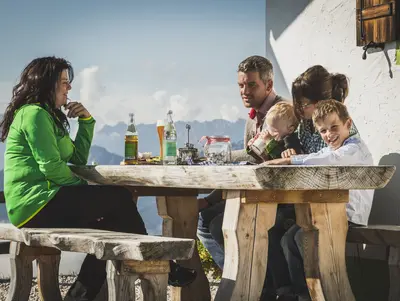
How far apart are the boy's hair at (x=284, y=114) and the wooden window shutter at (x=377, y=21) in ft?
1.99

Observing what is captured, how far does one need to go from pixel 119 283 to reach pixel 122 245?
26cm

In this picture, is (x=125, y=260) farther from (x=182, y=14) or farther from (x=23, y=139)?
(x=182, y=14)

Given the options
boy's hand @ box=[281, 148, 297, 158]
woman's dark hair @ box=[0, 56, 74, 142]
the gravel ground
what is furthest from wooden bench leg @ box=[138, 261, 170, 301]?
the gravel ground

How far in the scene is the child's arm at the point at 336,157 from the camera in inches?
190

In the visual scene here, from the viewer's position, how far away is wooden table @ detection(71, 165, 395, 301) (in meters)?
4.38

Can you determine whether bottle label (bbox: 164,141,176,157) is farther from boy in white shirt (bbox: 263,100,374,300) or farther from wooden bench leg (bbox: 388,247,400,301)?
wooden bench leg (bbox: 388,247,400,301)

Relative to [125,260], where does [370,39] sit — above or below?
above

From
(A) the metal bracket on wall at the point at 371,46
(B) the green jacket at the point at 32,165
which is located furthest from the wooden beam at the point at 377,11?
(B) the green jacket at the point at 32,165

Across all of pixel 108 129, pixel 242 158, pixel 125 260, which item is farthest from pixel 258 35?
pixel 125 260

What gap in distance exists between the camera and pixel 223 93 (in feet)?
42.1

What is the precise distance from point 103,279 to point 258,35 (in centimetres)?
704

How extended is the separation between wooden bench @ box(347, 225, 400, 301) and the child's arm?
456mm

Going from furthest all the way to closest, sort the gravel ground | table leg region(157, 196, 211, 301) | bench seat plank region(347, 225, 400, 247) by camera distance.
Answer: the gravel ground, table leg region(157, 196, 211, 301), bench seat plank region(347, 225, 400, 247)

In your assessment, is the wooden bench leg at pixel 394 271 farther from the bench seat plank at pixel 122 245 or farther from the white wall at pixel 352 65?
the bench seat plank at pixel 122 245
